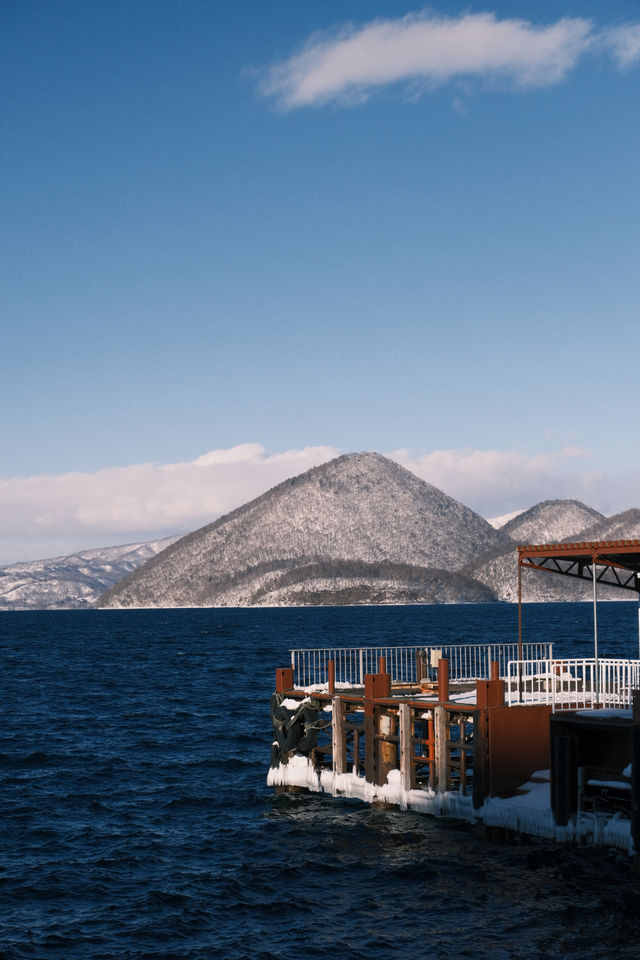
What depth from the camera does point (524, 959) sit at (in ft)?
64.7

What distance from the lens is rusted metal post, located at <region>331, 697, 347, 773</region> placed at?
32625 millimetres

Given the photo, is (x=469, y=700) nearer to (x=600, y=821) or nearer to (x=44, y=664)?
(x=600, y=821)

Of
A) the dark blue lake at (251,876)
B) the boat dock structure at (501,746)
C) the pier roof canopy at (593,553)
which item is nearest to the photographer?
the dark blue lake at (251,876)

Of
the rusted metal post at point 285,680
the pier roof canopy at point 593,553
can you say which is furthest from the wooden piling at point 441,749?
the rusted metal post at point 285,680

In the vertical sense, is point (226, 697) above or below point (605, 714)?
below

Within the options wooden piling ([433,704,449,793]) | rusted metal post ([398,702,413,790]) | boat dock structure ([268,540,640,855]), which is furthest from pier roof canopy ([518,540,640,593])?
rusted metal post ([398,702,413,790])

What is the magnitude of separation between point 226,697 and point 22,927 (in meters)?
44.4

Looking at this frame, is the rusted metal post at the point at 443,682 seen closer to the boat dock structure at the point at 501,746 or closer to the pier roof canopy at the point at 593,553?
the boat dock structure at the point at 501,746

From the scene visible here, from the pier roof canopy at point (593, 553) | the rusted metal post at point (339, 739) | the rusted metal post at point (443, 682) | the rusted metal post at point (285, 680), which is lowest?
the rusted metal post at point (339, 739)

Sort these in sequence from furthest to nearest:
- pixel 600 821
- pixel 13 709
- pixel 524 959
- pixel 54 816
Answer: pixel 13 709
pixel 54 816
pixel 600 821
pixel 524 959

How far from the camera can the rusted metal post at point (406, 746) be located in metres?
29.6

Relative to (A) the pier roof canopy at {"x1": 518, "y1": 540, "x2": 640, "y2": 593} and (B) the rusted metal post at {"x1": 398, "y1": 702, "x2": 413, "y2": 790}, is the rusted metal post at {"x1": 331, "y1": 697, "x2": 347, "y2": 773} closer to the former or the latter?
(B) the rusted metal post at {"x1": 398, "y1": 702, "x2": 413, "y2": 790}

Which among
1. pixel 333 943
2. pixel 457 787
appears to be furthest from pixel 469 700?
pixel 333 943

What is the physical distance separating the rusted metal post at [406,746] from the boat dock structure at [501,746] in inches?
1.2
